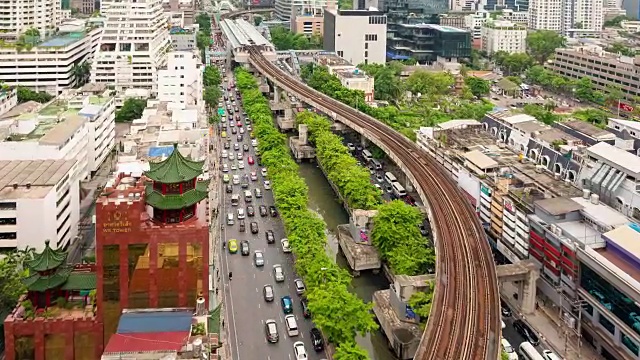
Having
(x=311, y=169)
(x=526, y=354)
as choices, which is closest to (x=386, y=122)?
(x=311, y=169)

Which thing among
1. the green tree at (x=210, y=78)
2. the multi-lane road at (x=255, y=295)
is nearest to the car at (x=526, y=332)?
the multi-lane road at (x=255, y=295)

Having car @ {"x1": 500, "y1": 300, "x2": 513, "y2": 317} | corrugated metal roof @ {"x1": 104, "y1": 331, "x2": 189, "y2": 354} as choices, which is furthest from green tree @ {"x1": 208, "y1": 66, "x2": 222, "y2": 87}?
corrugated metal roof @ {"x1": 104, "y1": 331, "x2": 189, "y2": 354}

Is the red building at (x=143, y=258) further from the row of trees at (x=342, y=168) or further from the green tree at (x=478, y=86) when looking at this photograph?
the green tree at (x=478, y=86)

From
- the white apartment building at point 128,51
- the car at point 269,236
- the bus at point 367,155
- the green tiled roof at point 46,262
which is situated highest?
the white apartment building at point 128,51

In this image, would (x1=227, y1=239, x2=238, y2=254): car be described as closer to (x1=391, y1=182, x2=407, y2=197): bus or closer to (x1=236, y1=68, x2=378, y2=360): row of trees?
(x1=236, y1=68, x2=378, y2=360): row of trees

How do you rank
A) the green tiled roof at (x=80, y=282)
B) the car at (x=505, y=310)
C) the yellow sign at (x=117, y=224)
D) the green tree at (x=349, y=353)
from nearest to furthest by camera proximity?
1. the yellow sign at (x=117, y=224)
2. the green tiled roof at (x=80, y=282)
3. the green tree at (x=349, y=353)
4. the car at (x=505, y=310)

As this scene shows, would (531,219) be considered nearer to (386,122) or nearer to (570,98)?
(386,122)
